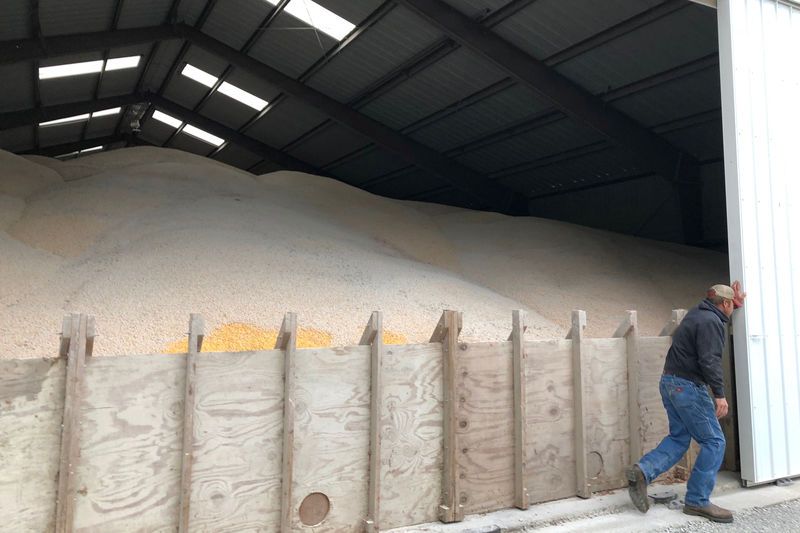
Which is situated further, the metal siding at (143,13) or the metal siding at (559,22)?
the metal siding at (143,13)

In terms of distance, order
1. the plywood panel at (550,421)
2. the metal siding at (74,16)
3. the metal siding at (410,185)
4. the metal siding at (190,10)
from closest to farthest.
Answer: the plywood panel at (550,421)
the metal siding at (74,16)
the metal siding at (190,10)
the metal siding at (410,185)

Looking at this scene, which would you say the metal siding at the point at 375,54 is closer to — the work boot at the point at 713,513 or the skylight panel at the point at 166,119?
the skylight panel at the point at 166,119

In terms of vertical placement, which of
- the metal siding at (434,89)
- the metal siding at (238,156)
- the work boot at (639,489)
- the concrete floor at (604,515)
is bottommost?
the concrete floor at (604,515)

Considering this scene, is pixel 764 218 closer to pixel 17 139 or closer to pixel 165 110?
pixel 165 110

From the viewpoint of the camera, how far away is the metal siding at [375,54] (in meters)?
12.4

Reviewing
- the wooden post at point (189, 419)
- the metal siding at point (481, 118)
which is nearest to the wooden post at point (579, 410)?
the wooden post at point (189, 419)

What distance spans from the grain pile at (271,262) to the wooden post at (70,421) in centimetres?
232

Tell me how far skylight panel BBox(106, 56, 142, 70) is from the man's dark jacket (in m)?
16.8

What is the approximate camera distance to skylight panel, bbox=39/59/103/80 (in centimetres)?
1579

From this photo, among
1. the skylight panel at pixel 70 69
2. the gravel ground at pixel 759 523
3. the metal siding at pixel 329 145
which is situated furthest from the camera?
the metal siding at pixel 329 145

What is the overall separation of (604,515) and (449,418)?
1.61 metres

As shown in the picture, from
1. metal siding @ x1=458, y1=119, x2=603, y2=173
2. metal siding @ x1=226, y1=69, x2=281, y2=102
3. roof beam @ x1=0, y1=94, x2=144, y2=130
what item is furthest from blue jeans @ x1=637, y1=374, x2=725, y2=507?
roof beam @ x1=0, y1=94, x2=144, y2=130

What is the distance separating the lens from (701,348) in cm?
498

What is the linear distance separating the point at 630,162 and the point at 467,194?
6.15 metres
